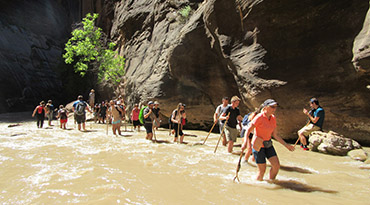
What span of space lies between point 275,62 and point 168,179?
6634mm

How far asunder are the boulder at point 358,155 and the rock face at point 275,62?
167 cm

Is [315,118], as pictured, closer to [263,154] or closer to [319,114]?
[319,114]

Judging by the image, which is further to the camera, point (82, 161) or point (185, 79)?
point (185, 79)

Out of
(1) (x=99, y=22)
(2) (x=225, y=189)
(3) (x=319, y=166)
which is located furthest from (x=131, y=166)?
(1) (x=99, y=22)

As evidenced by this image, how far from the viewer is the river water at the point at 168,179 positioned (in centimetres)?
381

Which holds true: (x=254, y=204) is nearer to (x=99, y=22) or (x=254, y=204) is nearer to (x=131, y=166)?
(x=131, y=166)

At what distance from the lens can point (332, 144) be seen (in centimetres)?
705

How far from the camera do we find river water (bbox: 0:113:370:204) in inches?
150

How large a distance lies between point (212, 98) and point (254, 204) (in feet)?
33.7

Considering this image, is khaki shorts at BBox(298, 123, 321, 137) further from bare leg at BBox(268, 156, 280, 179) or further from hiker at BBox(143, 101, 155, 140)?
hiker at BBox(143, 101, 155, 140)

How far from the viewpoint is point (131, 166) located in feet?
19.0

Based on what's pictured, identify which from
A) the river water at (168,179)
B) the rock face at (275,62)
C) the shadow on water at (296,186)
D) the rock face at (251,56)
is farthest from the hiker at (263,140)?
the rock face at (275,62)

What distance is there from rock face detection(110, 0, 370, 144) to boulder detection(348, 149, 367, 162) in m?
1.67

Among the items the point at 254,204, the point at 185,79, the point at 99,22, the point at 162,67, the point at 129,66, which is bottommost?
the point at 254,204
